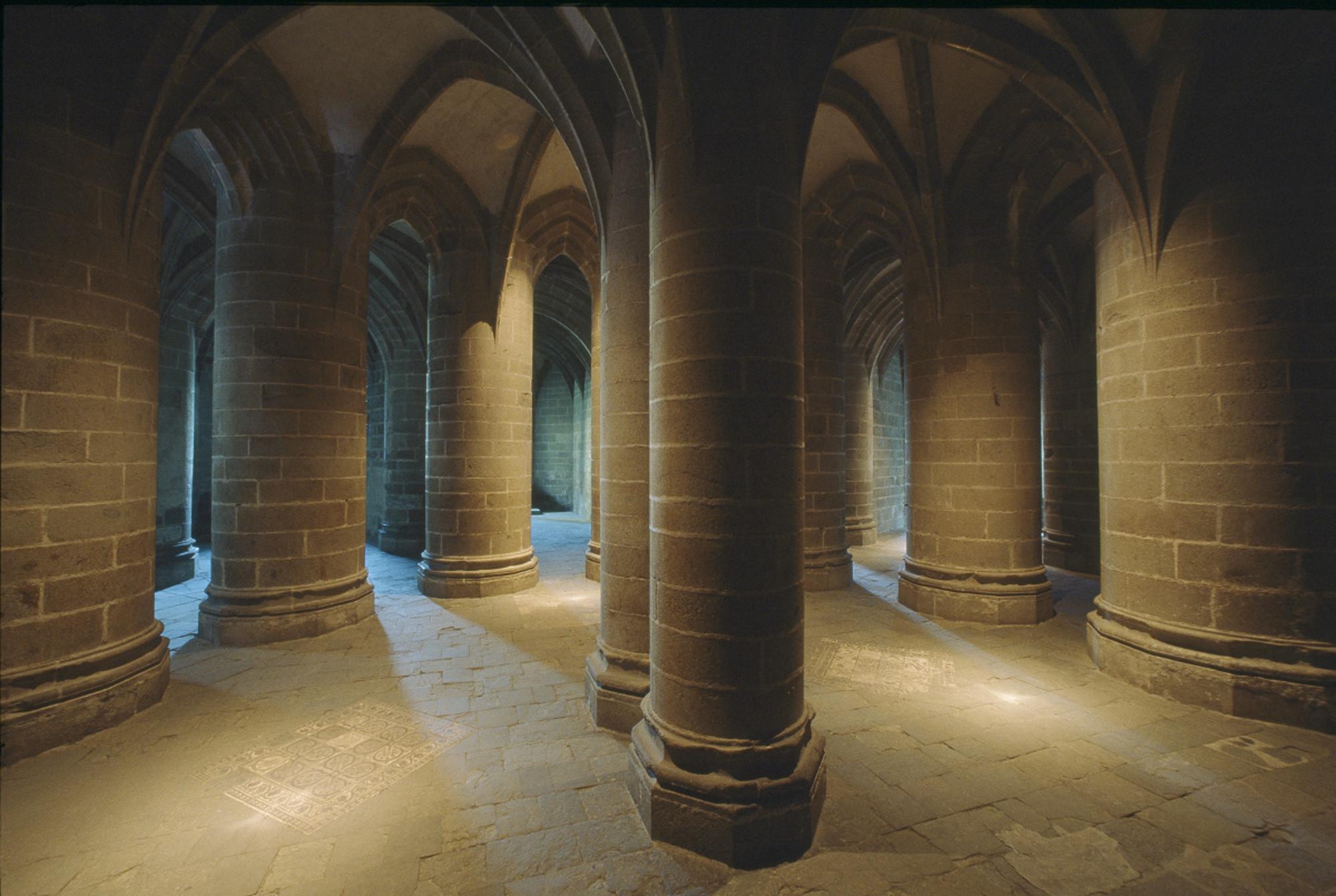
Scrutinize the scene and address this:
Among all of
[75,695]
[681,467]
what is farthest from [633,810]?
[75,695]

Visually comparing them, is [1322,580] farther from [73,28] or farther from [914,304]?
[73,28]

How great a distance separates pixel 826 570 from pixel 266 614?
6.24 metres

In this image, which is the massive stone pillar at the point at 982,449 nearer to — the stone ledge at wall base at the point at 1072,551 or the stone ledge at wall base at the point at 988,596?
the stone ledge at wall base at the point at 988,596

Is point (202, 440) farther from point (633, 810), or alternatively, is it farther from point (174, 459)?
point (633, 810)

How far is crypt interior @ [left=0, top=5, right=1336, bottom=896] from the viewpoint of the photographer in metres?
3.06

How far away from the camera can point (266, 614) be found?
5.98 metres

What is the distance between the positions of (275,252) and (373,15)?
229 cm

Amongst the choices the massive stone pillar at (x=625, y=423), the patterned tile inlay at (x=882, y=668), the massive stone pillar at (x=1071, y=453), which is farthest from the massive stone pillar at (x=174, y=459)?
the massive stone pillar at (x=1071, y=453)

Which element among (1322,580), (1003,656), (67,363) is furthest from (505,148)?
(1322,580)

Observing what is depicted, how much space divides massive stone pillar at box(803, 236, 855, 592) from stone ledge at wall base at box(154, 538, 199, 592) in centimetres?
879

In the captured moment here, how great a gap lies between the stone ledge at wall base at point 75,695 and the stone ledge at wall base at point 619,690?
317 cm

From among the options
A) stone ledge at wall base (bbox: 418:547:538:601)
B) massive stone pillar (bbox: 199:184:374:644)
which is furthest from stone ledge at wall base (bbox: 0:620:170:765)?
stone ledge at wall base (bbox: 418:547:538:601)

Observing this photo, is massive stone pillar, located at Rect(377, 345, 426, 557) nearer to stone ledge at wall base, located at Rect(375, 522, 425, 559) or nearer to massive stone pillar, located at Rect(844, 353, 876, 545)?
stone ledge at wall base, located at Rect(375, 522, 425, 559)

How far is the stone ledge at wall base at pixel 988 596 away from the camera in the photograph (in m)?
6.58
